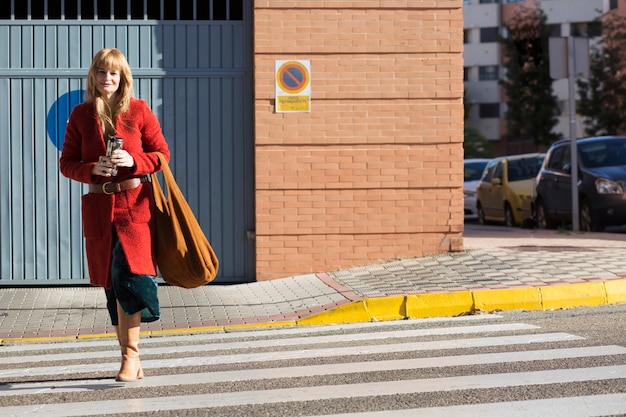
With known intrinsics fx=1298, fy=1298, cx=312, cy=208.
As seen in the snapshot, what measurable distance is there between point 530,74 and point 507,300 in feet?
181

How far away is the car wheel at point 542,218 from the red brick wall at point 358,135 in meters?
9.68

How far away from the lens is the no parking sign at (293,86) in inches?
519

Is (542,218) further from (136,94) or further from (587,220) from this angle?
(136,94)

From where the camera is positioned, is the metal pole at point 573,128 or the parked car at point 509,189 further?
the parked car at point 509,189

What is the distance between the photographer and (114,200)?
22.7 feet

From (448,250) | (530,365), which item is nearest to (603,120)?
(448,250)

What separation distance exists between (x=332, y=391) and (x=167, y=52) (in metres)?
7.31

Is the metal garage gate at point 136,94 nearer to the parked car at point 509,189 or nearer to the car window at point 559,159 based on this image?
the car window at point 559,159

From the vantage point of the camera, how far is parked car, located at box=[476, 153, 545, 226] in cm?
2577

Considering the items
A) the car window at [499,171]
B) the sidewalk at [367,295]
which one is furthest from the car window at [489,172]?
the sidewalk at [367,295]

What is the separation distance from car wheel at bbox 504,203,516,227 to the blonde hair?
2003 cm

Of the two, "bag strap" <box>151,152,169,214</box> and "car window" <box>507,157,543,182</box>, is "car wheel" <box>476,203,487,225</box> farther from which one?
"bag strap" <box>151,152,169,214</box>

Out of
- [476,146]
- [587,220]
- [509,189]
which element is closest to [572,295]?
[587,220]

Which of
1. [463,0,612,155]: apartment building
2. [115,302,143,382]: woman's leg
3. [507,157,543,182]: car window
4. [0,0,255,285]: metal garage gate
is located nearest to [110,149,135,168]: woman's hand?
[115,302,143,382]: woman's leg
